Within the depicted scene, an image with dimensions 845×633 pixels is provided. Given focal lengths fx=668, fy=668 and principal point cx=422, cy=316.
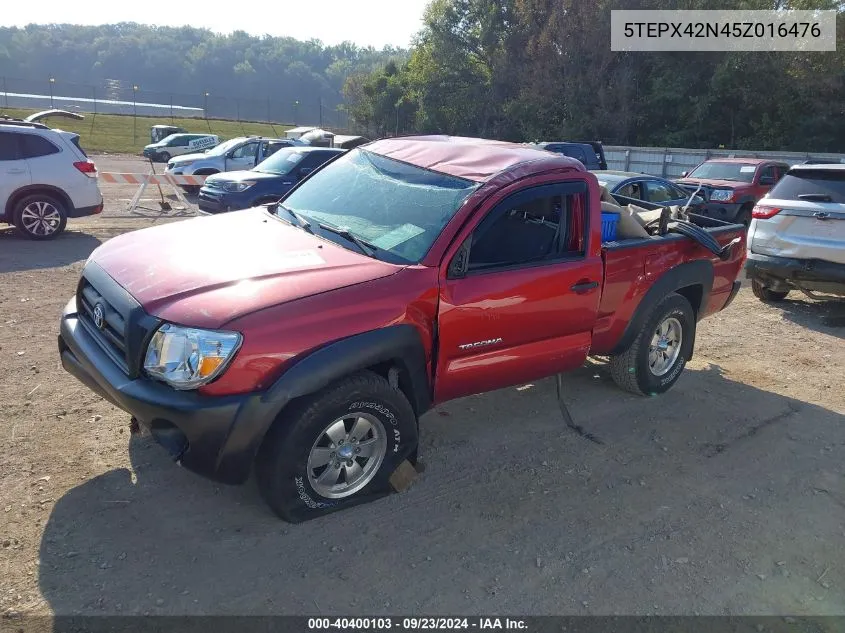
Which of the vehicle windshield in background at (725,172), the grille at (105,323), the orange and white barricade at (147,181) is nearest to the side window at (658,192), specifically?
the vehicle windshield in background at (725,172)

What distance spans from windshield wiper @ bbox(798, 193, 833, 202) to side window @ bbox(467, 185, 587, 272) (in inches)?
183

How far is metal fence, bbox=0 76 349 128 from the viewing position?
53.8m

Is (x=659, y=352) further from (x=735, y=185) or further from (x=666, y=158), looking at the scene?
(x=666, y=158)

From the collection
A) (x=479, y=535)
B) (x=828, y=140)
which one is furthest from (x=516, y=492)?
(x=828, y=140)

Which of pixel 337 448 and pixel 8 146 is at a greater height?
pixel 8 146

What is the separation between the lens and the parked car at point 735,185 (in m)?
13.6

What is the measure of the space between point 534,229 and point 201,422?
7.97 feet

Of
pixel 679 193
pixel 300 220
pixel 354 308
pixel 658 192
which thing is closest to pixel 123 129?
pixel 679 193

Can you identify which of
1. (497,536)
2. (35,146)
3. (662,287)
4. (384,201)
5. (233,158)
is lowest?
(497,536)

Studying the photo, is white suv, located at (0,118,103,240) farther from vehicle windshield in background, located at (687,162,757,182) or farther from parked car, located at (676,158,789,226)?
vehicle windshield in background, located at (687,162,757,182)

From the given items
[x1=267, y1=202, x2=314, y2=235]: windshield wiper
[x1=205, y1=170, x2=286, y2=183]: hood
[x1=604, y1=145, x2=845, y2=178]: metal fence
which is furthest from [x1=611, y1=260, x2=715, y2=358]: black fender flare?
[x1=604, y1=145, x2=845, y2=178]: metal fence

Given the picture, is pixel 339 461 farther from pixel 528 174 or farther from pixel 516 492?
pixel 528 174

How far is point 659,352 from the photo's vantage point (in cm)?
534

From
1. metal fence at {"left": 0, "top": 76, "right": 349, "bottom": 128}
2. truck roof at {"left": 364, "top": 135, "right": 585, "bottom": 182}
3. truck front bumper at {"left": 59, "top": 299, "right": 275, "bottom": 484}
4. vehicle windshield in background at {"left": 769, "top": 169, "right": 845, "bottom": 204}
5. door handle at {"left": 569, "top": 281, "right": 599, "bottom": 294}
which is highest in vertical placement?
metal fence at {"left": 0, "top": 76, "right": 349, "bottom": 128}
